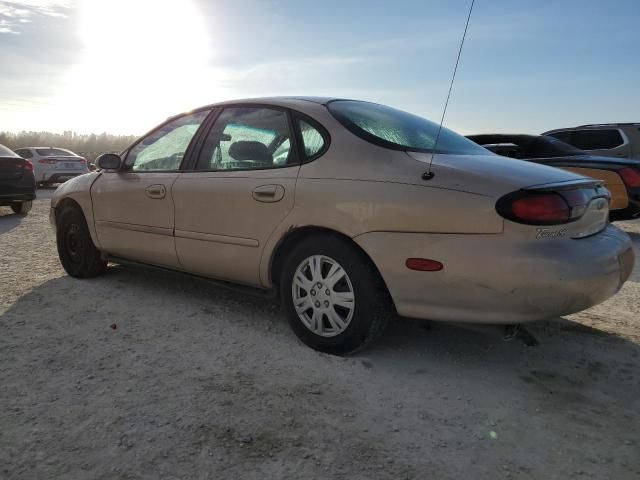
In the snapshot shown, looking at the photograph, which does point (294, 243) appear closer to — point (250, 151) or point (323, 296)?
point (323, 296)

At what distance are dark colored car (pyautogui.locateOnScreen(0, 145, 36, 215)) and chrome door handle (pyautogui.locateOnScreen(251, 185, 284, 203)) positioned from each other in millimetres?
8315

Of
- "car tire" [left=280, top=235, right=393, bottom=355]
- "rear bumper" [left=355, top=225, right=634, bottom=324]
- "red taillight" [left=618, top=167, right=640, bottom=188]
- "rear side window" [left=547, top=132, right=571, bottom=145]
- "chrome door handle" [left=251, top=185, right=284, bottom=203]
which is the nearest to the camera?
"rear bumper" [left=355, top=225, right=634, bottom=324]

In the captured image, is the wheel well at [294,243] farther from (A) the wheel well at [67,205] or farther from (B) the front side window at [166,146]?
(A) the wheel well at [67,205]

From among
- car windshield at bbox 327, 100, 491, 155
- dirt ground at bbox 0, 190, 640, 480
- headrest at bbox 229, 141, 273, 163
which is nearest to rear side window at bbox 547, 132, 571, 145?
dirt ground at bbox 0, 190, 640, 480

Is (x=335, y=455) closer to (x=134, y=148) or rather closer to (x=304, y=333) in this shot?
(x=304, y=333)

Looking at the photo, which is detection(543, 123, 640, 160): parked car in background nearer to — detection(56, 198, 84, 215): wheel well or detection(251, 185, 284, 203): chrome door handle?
detection(251, 185, 284, 203): chrome door handle

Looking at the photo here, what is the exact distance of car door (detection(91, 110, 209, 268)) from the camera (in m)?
4.00

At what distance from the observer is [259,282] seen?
11.3ft

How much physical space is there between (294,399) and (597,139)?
11156 mm

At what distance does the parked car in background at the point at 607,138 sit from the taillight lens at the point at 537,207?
362 inches

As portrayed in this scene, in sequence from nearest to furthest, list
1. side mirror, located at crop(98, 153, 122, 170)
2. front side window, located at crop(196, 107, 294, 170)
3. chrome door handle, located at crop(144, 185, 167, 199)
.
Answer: front side window, located at crop(196, 107, 294, 170) < chrome door handle, located at crop(144, 185, 167, 199) < side mirror, located at crop(98, 153, 122, 170)

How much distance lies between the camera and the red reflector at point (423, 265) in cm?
266

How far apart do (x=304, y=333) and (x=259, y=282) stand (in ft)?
1.59

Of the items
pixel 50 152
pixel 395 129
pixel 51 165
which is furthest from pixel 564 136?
pixel 50 152
